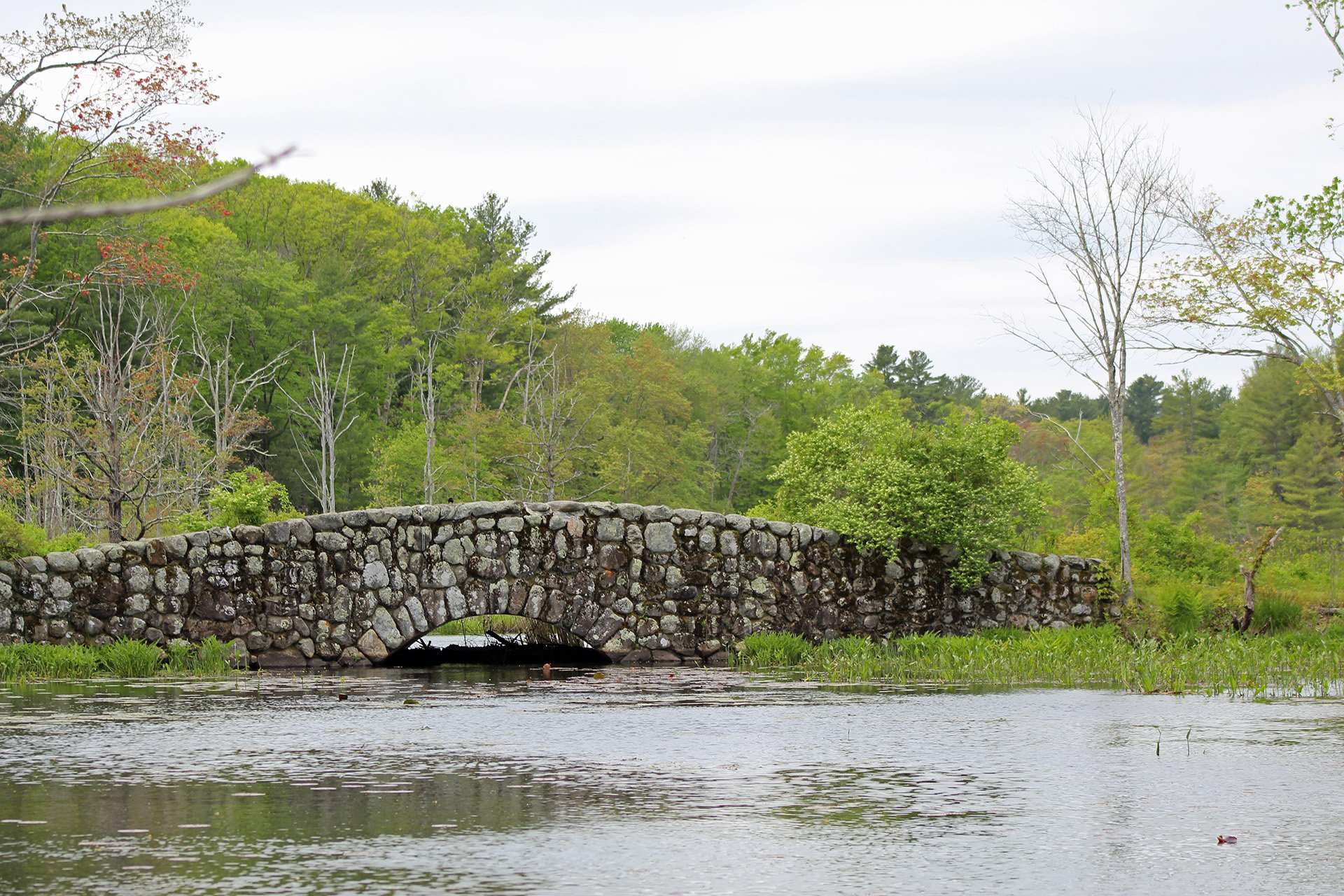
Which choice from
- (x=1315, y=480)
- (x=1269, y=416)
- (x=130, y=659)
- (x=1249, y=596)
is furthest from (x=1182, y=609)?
(x=1269, y=416)

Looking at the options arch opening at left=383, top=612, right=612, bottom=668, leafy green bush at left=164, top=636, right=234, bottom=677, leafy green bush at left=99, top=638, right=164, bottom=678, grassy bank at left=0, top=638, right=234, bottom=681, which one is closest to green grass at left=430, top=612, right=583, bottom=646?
arch opening at left=383, top=612, right=612, bottom=668

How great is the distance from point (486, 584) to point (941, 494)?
7.13 m

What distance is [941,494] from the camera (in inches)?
862

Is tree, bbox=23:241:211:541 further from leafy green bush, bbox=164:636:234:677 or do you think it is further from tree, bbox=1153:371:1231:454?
tree, bbox=1153:371:1231:454

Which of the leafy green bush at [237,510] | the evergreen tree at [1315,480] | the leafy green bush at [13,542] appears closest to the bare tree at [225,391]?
the leafy green bush at [237,510]

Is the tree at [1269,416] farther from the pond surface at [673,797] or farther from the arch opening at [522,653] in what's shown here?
the pond surface at [673,797]

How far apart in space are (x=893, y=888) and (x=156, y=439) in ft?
95.5

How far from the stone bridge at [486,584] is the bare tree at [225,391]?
10.7 m

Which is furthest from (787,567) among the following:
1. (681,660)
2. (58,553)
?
(58,553)

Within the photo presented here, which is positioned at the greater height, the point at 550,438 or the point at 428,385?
the point at 428,385

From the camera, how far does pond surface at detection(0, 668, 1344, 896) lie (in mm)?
5746

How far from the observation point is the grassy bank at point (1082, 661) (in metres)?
15.7

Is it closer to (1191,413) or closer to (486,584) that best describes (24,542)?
(486,584)

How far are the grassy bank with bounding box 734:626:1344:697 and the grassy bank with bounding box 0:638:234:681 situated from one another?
720cm
